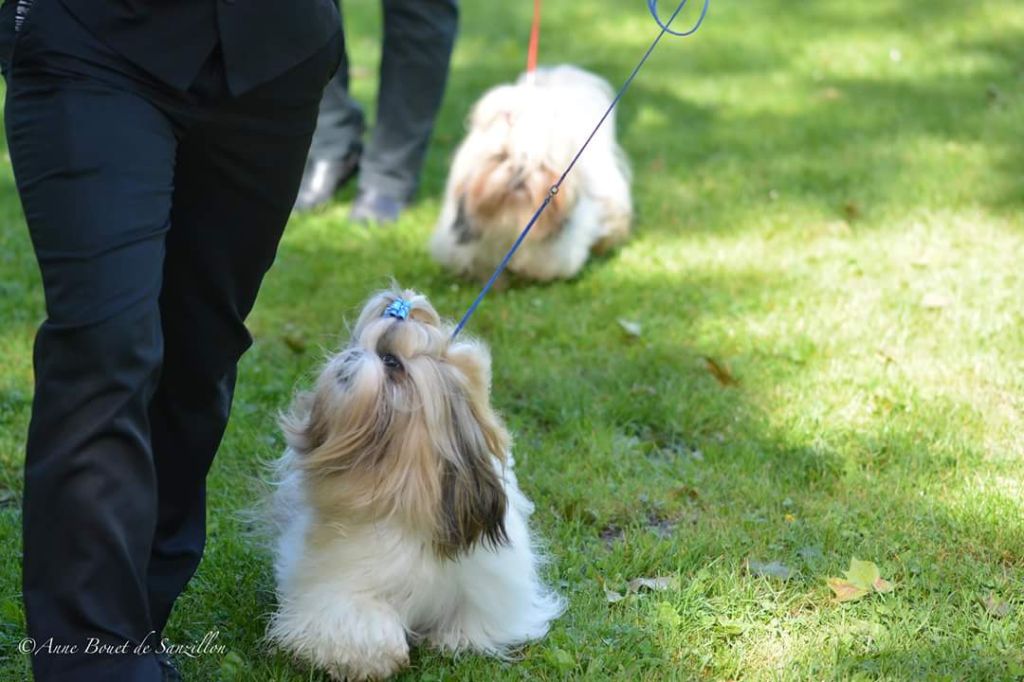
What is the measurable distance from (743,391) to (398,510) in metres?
2.13

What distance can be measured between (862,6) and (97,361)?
31.0 ft

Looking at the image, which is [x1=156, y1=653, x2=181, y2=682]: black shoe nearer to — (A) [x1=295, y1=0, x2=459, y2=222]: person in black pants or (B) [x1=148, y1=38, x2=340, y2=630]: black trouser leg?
(B) [x1=148, y1=38, x2=340, y2=630]: black trouser leg

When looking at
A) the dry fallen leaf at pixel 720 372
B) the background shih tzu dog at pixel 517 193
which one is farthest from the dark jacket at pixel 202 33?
the background shih tzu dog at pixel 517 193

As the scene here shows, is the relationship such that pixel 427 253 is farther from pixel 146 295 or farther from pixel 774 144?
pixel 146 295

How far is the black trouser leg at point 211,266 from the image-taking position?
8.87 feet

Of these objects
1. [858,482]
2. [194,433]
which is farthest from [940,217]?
[194,433]

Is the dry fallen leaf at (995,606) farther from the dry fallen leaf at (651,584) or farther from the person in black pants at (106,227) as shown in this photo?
the person in black pants at (106,227)

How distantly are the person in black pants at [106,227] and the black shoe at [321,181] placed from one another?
3952 millimetres

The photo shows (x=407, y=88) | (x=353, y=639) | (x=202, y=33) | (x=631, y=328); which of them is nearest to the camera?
(x=202, y=33)

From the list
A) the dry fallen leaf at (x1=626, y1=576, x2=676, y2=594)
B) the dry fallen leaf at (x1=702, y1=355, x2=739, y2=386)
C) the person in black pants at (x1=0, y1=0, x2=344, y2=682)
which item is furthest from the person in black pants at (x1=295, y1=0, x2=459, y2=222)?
the person in black pants at (x1=0, y1=0, x2=344, y2=682)

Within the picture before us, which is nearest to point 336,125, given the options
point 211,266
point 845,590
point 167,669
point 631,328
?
point 631,328

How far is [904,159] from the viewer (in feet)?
23.6

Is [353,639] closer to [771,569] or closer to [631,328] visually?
[771,569]

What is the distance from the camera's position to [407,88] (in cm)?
631
